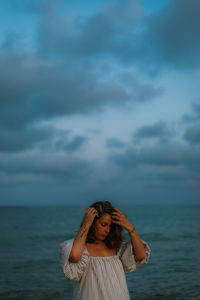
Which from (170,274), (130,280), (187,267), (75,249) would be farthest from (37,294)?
(75,249)

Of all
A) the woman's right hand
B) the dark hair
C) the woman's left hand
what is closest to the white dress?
the dark hair

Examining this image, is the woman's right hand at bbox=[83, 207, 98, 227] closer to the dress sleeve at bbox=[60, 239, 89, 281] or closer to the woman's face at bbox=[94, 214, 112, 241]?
the woman's face at bbox=[94, 214, 112, 241]

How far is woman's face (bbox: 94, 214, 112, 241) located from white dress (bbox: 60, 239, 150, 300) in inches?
6.7

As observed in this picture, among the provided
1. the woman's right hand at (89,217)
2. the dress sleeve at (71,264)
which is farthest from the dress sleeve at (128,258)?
the woman's right hand at (89,217)

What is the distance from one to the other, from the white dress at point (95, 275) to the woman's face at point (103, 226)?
17 cm

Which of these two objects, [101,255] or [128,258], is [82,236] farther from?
[128,258]

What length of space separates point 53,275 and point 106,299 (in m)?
8.26

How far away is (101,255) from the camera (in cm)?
313

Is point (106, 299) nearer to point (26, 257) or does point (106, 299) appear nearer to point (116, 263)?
point (116, 263)

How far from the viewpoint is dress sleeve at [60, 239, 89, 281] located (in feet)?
9.63

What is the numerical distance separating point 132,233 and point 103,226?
25 centimetres

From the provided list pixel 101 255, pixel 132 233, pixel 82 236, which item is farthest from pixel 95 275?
pixel 132 233

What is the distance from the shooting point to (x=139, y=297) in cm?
830

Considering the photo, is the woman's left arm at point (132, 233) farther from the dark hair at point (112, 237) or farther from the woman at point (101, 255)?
the dark hair at point (112, 237)
